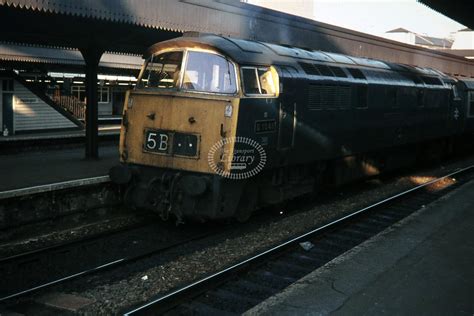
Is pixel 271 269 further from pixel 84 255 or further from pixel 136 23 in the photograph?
pixel 136 23

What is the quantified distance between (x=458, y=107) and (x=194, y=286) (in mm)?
15975

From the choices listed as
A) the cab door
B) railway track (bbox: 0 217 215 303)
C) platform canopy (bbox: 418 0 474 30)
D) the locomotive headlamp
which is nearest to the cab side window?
the cab door

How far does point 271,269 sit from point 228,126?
226 centimetres

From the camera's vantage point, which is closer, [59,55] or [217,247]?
[217,247]

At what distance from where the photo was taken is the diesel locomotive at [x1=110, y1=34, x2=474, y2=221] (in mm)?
8086

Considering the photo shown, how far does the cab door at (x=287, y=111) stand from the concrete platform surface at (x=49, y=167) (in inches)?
162

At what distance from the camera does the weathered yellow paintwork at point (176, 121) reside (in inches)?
316

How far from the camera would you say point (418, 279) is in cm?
619

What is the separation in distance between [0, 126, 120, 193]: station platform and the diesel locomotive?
2169 millimetres

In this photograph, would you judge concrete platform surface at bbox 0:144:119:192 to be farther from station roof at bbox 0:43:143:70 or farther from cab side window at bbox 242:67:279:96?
station roof at bbox 0:43:143:70

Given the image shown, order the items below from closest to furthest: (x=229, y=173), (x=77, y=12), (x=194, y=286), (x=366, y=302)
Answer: (x=366, y=302)
(x=194, y=286)
(x=229, y=173)
(x=77, y=12)

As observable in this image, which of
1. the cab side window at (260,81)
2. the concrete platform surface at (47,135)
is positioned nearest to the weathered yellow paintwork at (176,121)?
the cab side window at (260,81)

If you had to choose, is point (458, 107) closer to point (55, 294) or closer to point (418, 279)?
point (418, 279)

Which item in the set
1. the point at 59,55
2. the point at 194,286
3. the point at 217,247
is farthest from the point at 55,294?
the point at 59,55
